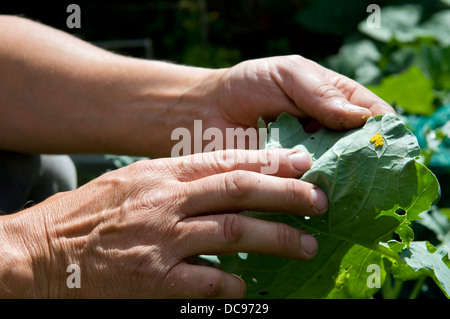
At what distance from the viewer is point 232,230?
1.19 metres

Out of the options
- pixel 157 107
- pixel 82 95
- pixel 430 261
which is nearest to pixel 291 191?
pixel 430 261

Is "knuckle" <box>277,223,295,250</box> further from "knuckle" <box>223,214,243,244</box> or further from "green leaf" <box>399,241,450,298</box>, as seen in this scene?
"green leaf" <box>399,241,450,298</box>

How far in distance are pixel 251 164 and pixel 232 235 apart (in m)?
0.20

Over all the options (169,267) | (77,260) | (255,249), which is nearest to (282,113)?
(255,249)

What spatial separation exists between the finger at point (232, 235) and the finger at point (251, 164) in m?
0.13

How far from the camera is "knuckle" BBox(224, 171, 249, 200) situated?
3.94 ft

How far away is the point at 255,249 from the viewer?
1221mm

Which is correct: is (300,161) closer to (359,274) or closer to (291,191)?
(291,191)

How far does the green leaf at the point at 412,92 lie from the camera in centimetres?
267

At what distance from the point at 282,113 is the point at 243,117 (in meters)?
0.22

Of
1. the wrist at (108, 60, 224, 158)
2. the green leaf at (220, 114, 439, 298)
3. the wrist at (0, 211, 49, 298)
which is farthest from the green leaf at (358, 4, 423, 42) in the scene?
the wrist at (0, 211, 49, 298)

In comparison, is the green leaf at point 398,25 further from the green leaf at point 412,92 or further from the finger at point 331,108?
the finger at point 331,108

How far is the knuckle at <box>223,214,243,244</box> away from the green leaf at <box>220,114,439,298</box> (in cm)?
15

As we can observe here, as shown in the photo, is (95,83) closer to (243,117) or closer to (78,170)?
(243,117)
